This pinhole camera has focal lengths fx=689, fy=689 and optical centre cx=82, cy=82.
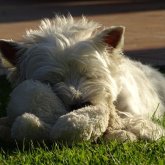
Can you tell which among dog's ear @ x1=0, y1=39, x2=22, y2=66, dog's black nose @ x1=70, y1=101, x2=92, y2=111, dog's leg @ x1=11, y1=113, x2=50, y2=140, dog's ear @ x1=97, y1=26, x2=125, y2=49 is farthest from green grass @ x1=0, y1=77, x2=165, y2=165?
dog's ear @ x1=97, y1=26, x2=125, y2=49

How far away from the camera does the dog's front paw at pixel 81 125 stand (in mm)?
5074

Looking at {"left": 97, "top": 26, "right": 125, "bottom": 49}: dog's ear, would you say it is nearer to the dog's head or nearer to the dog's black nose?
the dog's head

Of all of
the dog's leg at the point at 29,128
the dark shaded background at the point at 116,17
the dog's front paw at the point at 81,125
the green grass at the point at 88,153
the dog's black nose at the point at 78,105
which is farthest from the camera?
the dark shaded background at the point at 116,17

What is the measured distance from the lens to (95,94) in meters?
5.48

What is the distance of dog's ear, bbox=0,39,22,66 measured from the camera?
5.88 meters

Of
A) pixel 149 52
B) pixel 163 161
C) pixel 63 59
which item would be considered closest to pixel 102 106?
pixel 63 59

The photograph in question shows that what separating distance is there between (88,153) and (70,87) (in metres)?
0.62

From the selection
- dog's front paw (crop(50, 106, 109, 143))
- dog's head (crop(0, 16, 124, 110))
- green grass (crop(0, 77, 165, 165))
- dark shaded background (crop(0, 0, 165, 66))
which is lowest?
dark shaded background (crop(0, 0, 165, 66))

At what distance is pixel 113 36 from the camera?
5867mm

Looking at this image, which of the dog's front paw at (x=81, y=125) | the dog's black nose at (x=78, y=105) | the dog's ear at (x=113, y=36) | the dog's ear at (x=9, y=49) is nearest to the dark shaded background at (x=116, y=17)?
the dog's ear at (x=113, y=36)

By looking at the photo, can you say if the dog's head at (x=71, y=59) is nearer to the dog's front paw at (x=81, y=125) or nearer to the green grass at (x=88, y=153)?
the dog's front paw at (x=81, y=125)

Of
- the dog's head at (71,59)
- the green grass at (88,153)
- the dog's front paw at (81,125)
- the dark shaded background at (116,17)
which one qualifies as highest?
the dog's head at (71,59)

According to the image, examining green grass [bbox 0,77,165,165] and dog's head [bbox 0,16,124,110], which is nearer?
green grass [bbox 0,77,165,165]

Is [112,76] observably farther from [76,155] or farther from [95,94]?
[76,155]
